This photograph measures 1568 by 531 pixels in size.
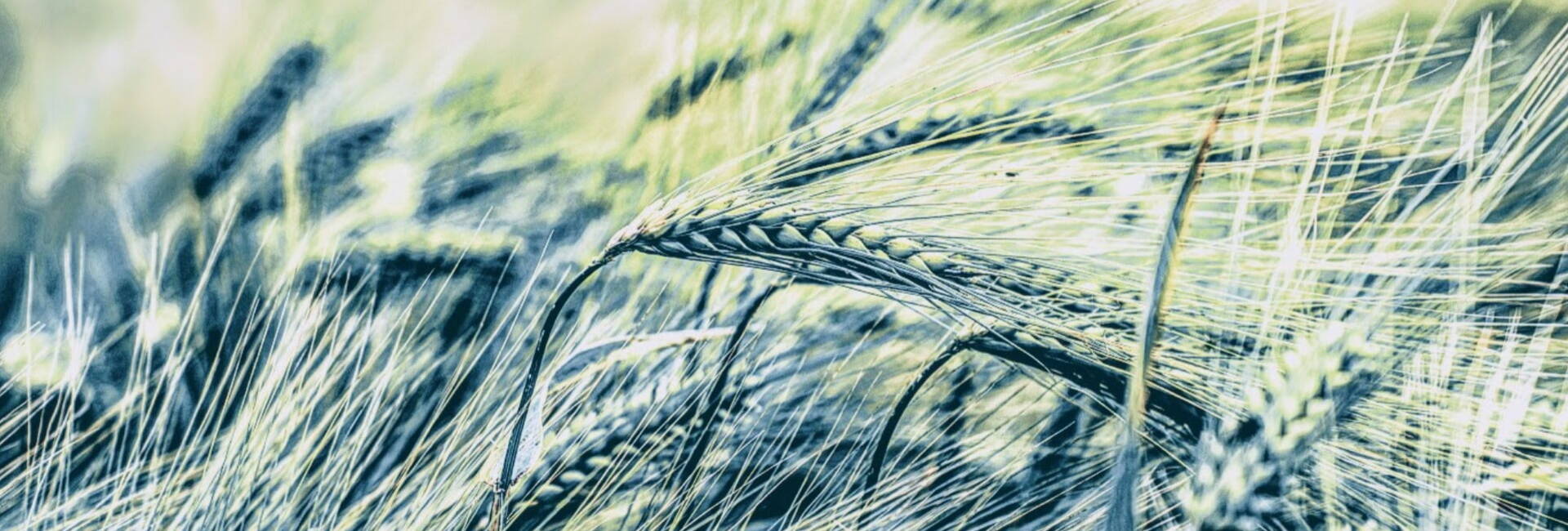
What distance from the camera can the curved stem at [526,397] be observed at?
866 mm

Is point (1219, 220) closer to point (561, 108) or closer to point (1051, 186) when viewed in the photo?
point (1051, 186)

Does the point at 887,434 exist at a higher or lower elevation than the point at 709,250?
lower

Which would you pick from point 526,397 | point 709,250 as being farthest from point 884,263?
point 526,397

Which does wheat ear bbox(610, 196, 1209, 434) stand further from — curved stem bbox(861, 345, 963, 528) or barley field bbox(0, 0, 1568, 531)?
curved stem bbox(861, 345, 963, 528)

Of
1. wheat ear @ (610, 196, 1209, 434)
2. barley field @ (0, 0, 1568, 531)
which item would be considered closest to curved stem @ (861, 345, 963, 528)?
barley field @ (0, 0, 1568, 531)

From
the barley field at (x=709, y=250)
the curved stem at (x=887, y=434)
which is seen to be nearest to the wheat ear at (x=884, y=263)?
the barley field at (x=709, y=250)

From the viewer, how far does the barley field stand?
0.84m

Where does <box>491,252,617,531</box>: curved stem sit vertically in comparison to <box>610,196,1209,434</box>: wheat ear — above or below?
below

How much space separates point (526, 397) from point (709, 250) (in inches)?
8.8

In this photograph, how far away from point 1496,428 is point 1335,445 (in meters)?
0.27

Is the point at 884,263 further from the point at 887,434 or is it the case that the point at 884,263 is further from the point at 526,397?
the point at 526,397

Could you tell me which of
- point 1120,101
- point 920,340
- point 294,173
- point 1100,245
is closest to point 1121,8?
point 1120,101

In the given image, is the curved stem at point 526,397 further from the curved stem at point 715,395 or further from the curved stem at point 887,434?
the curved stem at point 887,434

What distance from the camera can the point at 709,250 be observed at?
0.84 meters
